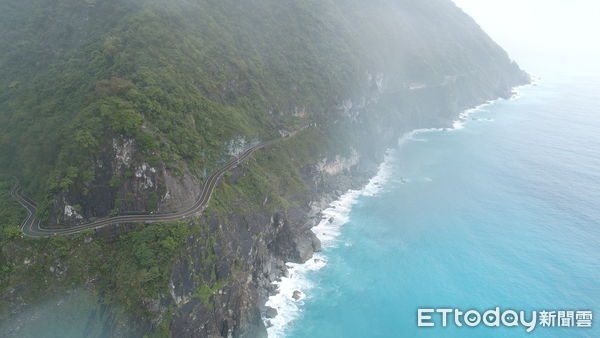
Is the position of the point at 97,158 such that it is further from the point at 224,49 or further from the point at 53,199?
the point at 224,49

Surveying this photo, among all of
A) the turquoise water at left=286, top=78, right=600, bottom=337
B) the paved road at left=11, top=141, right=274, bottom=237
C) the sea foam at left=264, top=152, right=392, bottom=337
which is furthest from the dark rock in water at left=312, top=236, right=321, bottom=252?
the paved road at left=11, top=141, right=274, bottom=237

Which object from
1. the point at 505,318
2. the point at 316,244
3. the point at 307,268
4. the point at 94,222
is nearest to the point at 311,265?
the point at 307,268

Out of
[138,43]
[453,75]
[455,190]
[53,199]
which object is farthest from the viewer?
[453,75]

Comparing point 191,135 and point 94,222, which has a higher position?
point 191,135

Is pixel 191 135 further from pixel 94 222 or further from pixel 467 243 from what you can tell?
pixel 467 243

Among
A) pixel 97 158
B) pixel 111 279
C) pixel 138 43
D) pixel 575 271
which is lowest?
pixel 111 279

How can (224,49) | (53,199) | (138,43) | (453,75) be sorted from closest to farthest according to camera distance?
(53,199), (138,43), (224,49), (453,75)

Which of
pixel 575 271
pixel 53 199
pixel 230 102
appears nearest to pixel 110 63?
pixel 230 102

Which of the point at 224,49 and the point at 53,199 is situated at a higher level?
the point at 224,49
